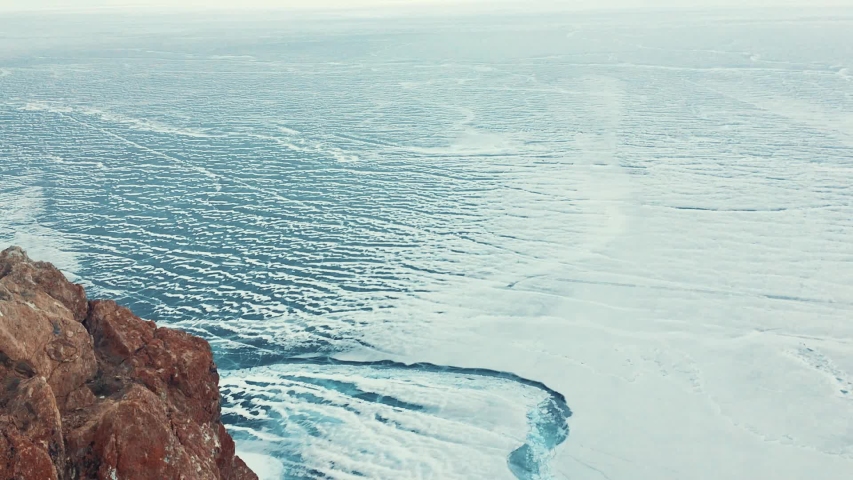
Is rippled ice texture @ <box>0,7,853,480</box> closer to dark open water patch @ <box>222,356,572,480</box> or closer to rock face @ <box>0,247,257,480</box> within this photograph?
dark open water patch @ <box>222,356,572,480</box>

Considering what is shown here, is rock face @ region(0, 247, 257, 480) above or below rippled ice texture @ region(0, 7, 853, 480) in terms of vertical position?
above

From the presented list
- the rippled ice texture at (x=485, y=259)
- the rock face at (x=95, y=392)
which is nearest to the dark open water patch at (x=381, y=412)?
the rippled ice texture at (x=485, y=259)

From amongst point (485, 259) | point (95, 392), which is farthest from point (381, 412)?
point (485, 259)

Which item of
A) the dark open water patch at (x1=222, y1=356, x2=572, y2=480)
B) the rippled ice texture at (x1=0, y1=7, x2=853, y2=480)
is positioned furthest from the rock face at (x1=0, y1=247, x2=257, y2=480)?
the rippled ice texture at (x1=0, y1=7, x2=853, y2=480)

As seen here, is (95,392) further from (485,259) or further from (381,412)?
(485,259)

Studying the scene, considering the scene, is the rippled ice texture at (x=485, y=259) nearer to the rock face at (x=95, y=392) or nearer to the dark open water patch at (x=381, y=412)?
the dark open water patch at (x=381, y=412)

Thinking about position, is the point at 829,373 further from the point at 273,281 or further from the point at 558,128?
the point at 558,128

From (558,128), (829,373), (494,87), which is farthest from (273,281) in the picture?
(494,87)
